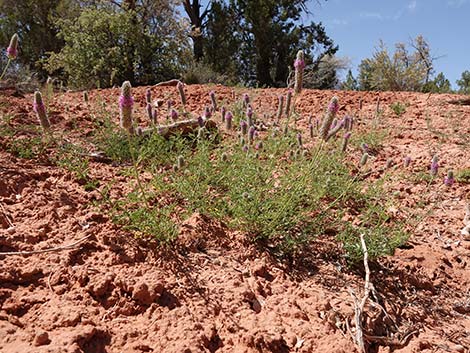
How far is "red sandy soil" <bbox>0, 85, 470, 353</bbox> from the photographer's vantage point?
151cm

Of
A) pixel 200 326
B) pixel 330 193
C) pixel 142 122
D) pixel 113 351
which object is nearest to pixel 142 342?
pixel 113 351

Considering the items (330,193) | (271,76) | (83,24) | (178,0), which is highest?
(178,0)

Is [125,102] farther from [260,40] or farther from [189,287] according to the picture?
[260,40]

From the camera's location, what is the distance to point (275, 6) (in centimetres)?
1502

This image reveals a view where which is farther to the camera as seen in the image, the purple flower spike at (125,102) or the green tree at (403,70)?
the green tree at (403,70)

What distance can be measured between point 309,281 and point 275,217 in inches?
15.7

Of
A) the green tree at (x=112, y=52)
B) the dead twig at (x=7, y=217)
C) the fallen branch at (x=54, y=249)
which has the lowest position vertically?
the fallen branch at (x=54, y=249)

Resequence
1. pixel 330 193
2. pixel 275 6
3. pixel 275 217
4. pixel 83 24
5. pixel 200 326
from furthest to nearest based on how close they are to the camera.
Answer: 1. pixel 275 6
2. pixel 83 24
3. pixel 330 193
4. pixel 275 217
5. pixel 200 326

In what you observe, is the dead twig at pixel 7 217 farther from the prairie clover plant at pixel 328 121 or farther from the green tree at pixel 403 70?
the green tree at pixel 403 70

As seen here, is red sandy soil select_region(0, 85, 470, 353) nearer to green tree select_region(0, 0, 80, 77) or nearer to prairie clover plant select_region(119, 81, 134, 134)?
prairie clover plant select_region(119, 81, 134, 134)

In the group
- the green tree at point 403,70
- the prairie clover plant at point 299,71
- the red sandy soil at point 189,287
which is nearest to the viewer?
the red sandy soil at point 189,287

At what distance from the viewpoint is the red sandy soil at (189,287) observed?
1511mm

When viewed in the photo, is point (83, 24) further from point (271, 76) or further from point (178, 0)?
point (271, 76)

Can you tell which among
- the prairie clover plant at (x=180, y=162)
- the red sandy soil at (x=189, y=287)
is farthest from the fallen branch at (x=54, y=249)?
the prairie clover plant at (x=180, y=162)
